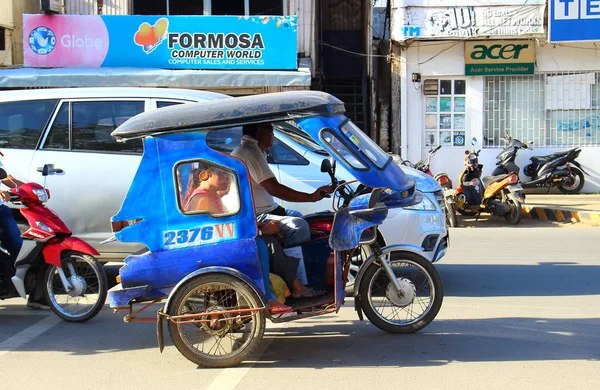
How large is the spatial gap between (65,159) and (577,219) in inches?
361

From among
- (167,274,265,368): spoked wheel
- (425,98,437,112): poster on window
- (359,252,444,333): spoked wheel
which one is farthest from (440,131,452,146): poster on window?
(167,274,265,368): spoked wheel

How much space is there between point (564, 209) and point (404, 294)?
27.9 ft

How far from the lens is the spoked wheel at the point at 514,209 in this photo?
1241 cm

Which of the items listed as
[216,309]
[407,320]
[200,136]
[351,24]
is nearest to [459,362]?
[407,320]

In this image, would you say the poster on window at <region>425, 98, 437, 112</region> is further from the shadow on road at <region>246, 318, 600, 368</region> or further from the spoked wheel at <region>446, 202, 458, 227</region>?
the shadow on road at <region>246, 318, 600, 368</region>

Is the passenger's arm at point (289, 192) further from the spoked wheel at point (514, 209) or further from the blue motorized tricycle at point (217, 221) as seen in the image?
the spoked wheel at point (514, 209)

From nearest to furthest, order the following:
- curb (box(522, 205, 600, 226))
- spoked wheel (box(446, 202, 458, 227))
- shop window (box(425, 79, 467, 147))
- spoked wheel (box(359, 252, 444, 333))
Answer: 1. spoked wheel (box(359, 252, 444, 333))
2. spoked wheel (box(446, 202, 458, 227))
3. curb (box(522, 205, 600, 226))
4. shop window (box(425, 79, 467, 147))

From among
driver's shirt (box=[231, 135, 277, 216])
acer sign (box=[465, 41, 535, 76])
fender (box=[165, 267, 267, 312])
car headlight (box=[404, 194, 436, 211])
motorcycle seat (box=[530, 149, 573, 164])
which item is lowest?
fender (box=[165, 267, 267, 312])

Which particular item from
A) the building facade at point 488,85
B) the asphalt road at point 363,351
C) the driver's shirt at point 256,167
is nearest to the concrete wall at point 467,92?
the building facade at point 488,85

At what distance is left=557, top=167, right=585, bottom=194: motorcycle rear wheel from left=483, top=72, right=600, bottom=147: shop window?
43.7 inches

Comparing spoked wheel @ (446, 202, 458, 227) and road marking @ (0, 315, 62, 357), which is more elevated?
spoked wheel @ (446, 202, 458, 227)

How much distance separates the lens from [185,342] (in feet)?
16.3

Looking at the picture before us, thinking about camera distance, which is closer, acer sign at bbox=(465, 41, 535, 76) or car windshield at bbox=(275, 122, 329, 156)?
car windshield at bbox=(275, 122, 329, 156)

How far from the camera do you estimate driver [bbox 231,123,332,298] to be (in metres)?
5.34
